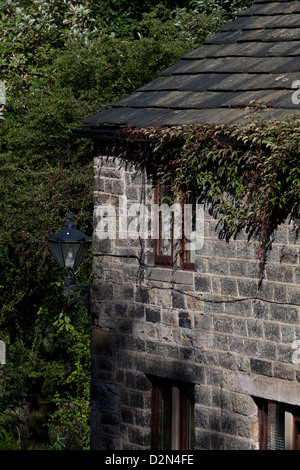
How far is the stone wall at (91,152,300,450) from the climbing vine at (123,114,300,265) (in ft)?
0.72

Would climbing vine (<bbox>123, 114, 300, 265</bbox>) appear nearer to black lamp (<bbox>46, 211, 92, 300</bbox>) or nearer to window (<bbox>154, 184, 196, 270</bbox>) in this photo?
window (<bbox>154, 184, 196, 270</bbox>)

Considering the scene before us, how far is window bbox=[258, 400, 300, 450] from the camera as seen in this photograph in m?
8.01

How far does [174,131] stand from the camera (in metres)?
8.41

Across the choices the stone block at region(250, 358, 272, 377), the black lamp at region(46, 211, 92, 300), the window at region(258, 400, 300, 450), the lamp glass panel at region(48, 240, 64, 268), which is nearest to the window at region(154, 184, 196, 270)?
the black lamp at region(46, 211, 92, 300)

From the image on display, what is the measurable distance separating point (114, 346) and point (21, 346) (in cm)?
655

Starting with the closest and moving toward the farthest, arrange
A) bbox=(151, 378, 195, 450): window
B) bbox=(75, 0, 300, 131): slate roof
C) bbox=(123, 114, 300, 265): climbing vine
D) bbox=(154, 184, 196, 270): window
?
bbox=(123, 114, 300, 265): climbing vine
bbox=(75, 0, 300, 131): slate roof
bbox=(154, 184, 196, 270): window
bbox=(151, 378, 195, 450): window

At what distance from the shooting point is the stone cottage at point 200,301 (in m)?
7.99

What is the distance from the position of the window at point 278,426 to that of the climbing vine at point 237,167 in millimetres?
1529

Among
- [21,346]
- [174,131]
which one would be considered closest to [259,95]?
[174,131]

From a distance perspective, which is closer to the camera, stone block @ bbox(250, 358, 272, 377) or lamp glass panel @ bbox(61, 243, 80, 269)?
stone block @ bbox(250, 358, 272, 377)

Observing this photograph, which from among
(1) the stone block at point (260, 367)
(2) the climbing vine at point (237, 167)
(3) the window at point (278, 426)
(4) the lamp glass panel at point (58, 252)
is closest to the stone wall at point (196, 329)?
(1) the stone block at point (260, 367)
